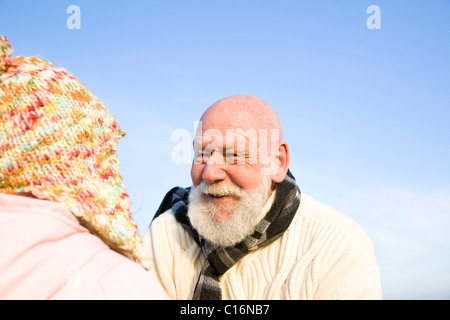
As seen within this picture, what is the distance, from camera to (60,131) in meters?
1.55

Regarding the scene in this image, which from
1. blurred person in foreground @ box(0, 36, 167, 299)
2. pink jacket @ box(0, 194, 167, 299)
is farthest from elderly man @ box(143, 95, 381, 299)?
pink jacket @ box(0, 194, 167, 299)

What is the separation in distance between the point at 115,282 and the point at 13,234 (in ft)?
1.13

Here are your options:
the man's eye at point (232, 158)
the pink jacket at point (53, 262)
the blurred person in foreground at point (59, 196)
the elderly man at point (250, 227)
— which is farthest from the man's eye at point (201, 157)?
the pink jacket at point (53, 262)

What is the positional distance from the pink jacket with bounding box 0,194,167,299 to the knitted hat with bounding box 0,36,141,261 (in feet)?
0.21

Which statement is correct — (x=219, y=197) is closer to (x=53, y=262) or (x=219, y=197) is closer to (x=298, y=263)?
(x=298, y=263)

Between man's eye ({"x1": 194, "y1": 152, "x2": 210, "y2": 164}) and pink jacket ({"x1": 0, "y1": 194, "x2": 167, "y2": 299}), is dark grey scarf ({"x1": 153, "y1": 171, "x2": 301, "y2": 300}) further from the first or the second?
pink jacket ({"x1": 0, "y1": 194, "x2": 167, "y2": 299})

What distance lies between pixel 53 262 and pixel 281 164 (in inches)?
87.8

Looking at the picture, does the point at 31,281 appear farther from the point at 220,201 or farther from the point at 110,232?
the point at 220,201

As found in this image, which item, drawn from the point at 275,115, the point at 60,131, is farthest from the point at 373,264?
the point at 60,131

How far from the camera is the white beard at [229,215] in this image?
316cm

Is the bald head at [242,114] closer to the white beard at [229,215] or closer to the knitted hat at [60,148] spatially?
the white beard at [229,215]

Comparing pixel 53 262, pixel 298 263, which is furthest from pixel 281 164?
pixel 53 262

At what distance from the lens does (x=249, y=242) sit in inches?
125
